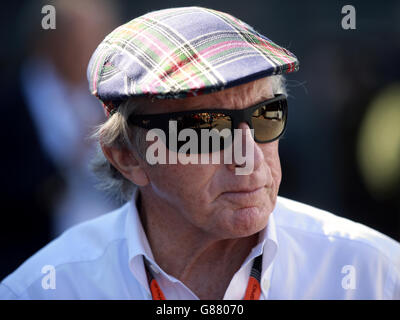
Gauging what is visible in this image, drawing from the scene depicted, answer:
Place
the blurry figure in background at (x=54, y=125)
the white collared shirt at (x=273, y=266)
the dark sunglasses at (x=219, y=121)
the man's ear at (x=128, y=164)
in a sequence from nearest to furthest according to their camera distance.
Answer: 1. the dark sunglasses at (x=219, y=121)
2. the white collared shirt at (x=273, y=266)
3. the man's ear at (x=128, y=164)
4. the blurry figure in background at (x=54, y=125)

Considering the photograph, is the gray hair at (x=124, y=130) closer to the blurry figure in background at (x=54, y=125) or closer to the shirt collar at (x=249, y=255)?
the shirt collar at (x=249, y=255)

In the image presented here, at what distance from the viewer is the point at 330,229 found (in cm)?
207

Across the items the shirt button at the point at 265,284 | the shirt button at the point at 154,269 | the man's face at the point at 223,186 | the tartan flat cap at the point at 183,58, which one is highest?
the tartan flat cap at the point at 183,58

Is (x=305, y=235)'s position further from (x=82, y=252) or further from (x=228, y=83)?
(x=82, y=252)

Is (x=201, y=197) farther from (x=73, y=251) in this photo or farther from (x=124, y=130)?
(x=73, y=251)

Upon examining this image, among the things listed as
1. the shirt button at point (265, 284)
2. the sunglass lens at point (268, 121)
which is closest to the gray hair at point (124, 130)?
the sunglass lens at point (268, 121)

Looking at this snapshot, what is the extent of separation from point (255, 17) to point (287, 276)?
4.00m

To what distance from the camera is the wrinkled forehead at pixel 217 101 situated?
1759mm

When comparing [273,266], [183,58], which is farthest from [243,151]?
[273,266]

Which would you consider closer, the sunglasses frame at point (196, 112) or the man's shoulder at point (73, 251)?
the sunglasses frame at point (196, 112)

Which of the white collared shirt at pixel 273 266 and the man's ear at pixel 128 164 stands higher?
the man's ear at pixel 128 164

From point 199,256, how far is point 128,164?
0.51 m

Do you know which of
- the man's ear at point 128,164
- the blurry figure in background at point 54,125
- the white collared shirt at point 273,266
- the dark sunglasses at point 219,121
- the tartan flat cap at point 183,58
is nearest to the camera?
the tartan flat cap at point 183,58

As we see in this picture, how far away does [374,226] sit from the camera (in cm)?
401
